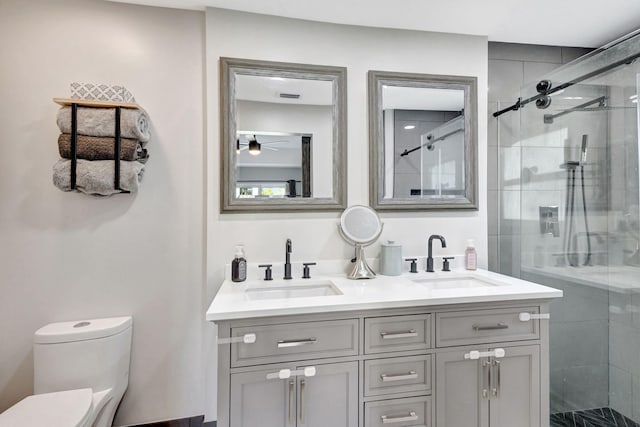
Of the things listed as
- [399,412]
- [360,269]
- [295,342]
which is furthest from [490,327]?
[295,342]

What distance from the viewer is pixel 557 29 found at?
1.85m

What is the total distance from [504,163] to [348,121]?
112 centimetres

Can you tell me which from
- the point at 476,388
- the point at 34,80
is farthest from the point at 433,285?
the point at 34,80

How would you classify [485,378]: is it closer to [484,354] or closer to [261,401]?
[484,354]

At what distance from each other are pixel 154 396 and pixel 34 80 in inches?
69.1

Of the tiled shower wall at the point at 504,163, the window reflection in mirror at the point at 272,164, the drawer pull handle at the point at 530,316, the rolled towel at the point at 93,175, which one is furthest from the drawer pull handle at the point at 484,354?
the rolled towel at the point at 93,175

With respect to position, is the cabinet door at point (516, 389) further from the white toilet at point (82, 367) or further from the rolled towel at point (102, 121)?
the rolled towel at point (102, 121)

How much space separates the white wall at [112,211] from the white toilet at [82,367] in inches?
4.6

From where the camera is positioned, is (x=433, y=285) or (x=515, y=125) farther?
(x=515, y=125)

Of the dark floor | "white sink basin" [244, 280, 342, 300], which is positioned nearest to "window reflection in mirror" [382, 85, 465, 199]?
"white sink basin" [244, 280, 342, 300]

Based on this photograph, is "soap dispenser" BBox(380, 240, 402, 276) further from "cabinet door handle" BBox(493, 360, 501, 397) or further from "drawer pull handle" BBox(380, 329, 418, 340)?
"cabinet door handle" BBox(493, 360, 501, 397)

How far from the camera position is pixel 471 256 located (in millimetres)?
1776

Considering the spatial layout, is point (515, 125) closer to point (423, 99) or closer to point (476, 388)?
point (423, 99)

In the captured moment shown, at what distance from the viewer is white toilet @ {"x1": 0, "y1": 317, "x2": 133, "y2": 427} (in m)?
1.27
